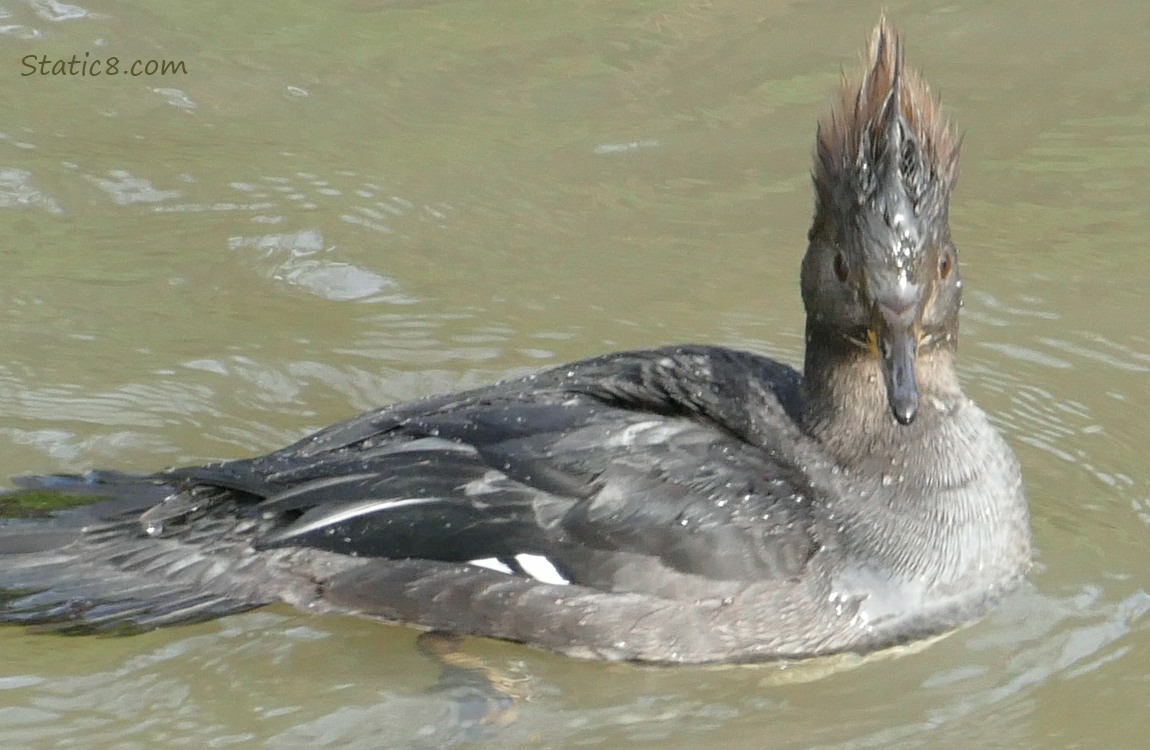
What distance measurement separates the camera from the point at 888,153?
17.6 ft

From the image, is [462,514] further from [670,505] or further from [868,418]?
[868,418]

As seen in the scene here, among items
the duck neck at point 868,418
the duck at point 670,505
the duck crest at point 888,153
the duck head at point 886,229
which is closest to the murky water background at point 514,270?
the duck at point 670,505

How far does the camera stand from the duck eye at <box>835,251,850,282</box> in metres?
5.59

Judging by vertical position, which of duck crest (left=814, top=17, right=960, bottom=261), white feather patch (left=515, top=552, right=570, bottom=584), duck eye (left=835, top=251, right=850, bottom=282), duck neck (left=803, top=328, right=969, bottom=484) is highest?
duck crest (left=814, top=17, right=960, bottom=261)

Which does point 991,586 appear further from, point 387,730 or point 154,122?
point 154,122

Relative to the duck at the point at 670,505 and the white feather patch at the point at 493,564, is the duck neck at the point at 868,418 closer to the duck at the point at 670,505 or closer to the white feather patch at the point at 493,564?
the duck at the point at 670,505

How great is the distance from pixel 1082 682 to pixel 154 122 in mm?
5255

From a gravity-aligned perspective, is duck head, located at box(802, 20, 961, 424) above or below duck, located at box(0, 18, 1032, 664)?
above

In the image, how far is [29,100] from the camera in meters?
8.74

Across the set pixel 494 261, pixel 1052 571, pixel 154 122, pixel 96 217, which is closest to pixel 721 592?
pixel 1052 571

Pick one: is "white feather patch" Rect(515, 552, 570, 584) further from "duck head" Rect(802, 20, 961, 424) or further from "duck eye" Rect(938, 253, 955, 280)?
"duck eye" Rect(938, 253, 955, 280)

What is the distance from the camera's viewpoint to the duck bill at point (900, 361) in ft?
17.7

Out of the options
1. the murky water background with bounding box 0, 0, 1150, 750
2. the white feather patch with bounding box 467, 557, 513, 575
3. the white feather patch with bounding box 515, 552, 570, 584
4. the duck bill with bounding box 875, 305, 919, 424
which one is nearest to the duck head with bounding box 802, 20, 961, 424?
the duck bill with bounding box 875, 305, 919, 424

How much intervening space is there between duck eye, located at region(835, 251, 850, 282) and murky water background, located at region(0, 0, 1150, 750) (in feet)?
4.00
